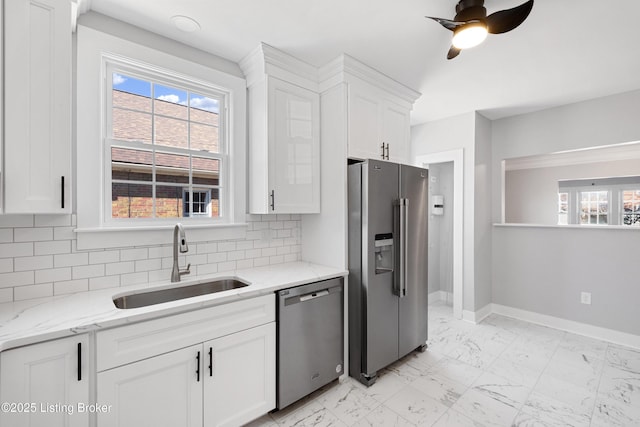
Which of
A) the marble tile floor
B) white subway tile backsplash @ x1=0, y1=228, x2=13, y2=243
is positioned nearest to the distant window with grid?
the marble tile floor

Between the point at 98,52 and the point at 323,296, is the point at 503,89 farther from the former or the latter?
the point at 98,52

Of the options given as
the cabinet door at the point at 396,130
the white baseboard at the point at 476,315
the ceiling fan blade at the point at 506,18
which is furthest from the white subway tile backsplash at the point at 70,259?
the white baseboard at the point at 476,315

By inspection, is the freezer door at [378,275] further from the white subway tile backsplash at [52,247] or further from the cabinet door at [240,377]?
the white subway tile backsplash at [52,247]

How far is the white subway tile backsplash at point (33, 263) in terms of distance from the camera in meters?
1.60

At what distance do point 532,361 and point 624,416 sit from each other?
72cm

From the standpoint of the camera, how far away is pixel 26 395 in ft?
3.87

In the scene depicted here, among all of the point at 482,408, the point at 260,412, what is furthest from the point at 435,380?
the point at 260,412

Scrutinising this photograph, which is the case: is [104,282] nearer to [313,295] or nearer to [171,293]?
[171,293]

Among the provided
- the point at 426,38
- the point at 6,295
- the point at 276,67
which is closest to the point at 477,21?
the point at 426,38

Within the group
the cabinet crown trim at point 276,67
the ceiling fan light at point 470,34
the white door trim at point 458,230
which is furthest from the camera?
the white door trim at point 458,230

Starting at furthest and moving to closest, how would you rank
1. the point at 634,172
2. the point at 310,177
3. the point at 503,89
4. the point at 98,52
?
the point at 634,172 < the point at 503,89 < the point at 310,177 < the point at 98,52

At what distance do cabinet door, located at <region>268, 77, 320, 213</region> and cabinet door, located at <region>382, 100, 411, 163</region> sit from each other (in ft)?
2.27

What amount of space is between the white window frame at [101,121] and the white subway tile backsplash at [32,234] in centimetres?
13

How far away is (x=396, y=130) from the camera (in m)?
2.90
